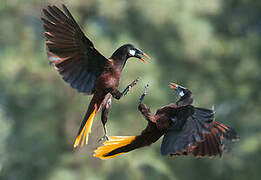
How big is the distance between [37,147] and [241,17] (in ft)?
17.1

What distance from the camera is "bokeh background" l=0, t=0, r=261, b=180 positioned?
737cm

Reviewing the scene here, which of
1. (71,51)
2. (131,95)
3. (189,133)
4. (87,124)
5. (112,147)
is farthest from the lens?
(131,95)

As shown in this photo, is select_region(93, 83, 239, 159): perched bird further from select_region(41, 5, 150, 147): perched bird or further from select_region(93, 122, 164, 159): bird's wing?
select_region(41, 5, 150, 147): perched bird

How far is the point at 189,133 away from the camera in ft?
7.59

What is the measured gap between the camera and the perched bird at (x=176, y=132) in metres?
2.28

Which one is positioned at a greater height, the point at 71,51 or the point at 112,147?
the point at 71,51

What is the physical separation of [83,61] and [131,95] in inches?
164

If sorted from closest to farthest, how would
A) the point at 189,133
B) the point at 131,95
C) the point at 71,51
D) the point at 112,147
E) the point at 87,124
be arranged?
the point at 189,133
the point at 112,147
the point at 87,124
the point at 71,51
the point at 131,95

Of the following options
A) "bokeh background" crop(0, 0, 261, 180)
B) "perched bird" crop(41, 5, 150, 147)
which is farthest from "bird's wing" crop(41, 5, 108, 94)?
"bokeh background" crop(0, 0, 261, 180)

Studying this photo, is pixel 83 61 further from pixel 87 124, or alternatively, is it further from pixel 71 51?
pixel 87 124

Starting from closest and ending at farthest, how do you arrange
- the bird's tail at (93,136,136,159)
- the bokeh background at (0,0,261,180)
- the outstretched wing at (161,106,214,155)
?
the outstretched wing at (161,106,214,155) < the bird's tail at (93,136,136,159) < the bokeh background at (0,0,261,180)

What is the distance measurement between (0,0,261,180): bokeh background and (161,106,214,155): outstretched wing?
4.56 meters

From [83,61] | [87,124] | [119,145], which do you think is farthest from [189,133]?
[83,61]

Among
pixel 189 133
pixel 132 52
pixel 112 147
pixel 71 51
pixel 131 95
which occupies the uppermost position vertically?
pixel 131 95
